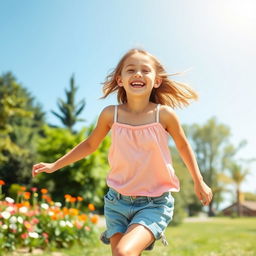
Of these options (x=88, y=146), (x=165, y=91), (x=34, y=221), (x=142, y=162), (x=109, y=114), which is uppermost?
(x=165, y=91)

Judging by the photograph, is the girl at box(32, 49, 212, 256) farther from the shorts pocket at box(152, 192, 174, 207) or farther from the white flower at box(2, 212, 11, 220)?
the white flower at box(2, 212, 11, 220)

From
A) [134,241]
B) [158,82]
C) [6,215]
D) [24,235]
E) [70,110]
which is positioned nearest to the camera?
[134,241]

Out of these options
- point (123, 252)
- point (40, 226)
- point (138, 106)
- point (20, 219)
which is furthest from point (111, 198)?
point (40, 226)

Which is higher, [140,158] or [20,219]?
[140,158]

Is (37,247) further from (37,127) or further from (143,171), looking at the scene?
(37,127)

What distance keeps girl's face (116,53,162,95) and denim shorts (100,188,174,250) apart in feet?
2.59

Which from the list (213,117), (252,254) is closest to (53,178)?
(252,254)

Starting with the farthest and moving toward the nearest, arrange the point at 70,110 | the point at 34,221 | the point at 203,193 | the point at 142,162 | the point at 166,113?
the point at 70,110, the point at 34,221, the point at 166,113, the point at 142,162, the point at 203,193

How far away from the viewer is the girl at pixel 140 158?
2.81m

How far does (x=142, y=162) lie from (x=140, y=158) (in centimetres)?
3

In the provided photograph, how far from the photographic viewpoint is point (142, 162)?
9.55 feet

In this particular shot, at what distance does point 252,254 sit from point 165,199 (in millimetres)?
4573

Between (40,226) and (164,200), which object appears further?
(40,226)

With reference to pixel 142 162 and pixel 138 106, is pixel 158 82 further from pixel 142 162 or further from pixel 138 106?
pixel 142 162
